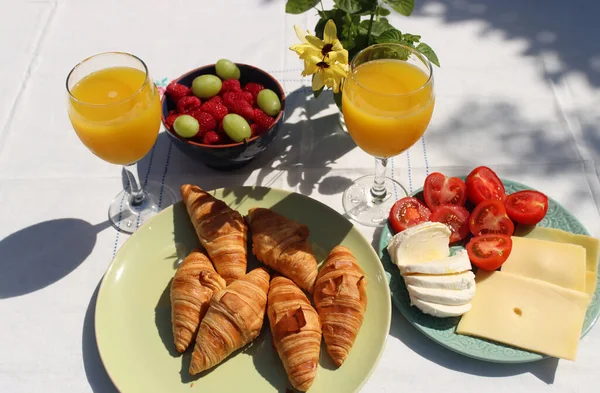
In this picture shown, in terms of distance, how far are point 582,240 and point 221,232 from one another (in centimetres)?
85

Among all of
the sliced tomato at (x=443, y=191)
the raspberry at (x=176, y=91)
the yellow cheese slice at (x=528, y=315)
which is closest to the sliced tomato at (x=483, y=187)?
the sliced tomato at (x=443, y=191)

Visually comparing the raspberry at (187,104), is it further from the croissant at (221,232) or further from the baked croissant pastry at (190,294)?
the baked croissant pastry at (190,294)

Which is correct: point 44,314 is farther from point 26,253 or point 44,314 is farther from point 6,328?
point 26,253

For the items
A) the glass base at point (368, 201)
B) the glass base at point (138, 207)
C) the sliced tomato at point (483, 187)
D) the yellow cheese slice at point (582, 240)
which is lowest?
the glass base at point (138, 207)

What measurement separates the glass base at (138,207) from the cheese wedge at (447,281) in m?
0.72

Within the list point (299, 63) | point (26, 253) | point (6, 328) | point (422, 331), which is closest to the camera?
point (422, 331)

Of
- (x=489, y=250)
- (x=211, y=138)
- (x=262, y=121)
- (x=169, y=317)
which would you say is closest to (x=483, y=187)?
(x=489, y=250)

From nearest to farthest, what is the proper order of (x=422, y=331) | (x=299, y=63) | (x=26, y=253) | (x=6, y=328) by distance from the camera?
(x=422, y=331)
(x=6, y=328)
(x=26, y=253)
(x=299, y=63)

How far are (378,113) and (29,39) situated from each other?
144 centimetres

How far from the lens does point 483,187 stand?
1330 millimetres

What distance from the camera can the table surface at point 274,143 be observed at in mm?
1149

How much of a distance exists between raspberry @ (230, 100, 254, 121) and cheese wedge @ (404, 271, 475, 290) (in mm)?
600

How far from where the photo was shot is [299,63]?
180 centimetres

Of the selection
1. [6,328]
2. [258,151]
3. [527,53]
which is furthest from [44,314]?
[527,53]
